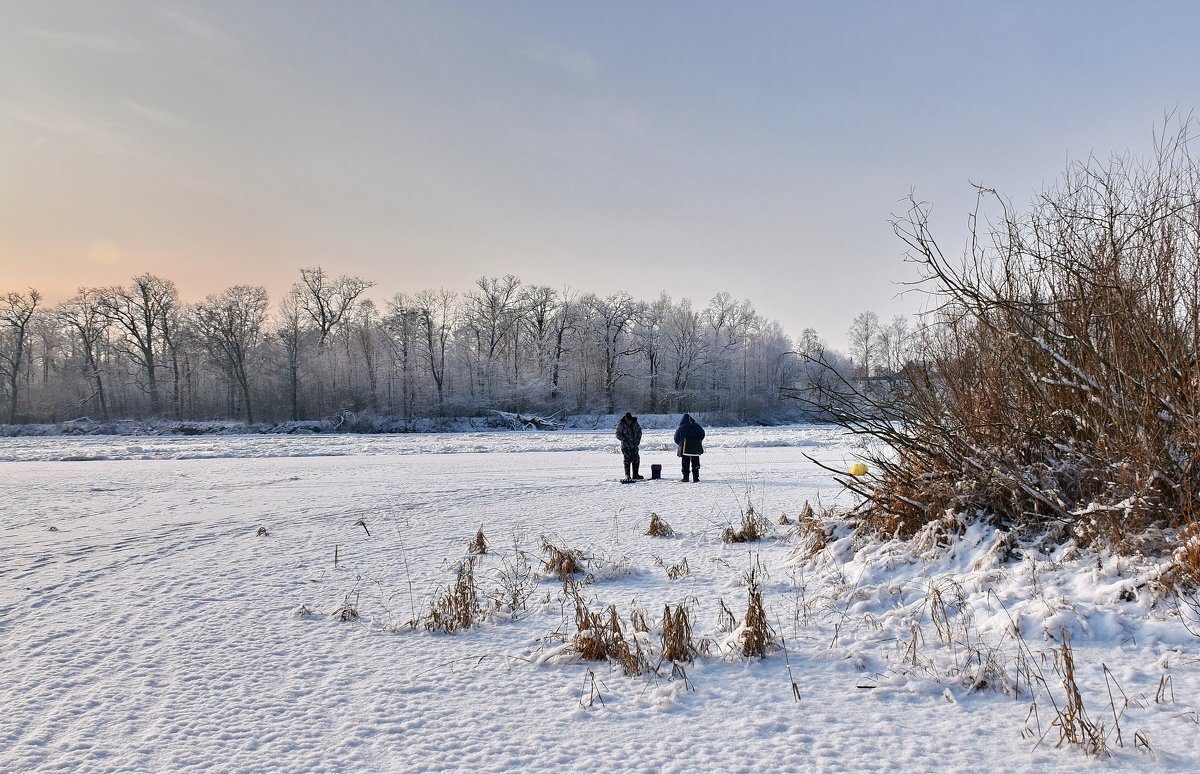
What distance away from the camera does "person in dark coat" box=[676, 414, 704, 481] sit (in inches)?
592

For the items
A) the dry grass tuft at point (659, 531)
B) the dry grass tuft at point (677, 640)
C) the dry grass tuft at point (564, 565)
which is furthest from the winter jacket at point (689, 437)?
the dry grass tuft at point (677, 640)

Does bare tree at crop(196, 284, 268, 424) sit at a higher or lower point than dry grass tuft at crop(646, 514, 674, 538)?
higher

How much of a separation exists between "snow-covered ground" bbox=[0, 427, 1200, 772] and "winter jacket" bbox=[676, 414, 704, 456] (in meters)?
6.57

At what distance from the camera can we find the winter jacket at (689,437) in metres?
15.0

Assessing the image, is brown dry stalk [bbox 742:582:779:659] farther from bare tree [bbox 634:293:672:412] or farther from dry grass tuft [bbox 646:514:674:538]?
bare tree [bbox 634:293:672:412]

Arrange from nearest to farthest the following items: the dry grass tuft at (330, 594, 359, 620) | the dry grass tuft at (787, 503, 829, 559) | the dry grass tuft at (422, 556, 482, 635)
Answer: the dry grass tuft at (422, 556, 482, 635)
the dry grass tuft at (330, 594, 359, 620)
the dry grass tuft at (787, 503, 829, 559)

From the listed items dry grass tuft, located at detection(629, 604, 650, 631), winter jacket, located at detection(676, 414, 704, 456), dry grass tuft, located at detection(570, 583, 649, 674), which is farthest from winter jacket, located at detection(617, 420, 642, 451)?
dry grass tuft, located at detection(570, 583, 649, 674)

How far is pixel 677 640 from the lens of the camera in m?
4.29

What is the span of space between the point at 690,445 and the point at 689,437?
191 millimetres

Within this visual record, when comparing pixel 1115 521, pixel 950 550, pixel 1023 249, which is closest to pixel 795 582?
pixel 950 550

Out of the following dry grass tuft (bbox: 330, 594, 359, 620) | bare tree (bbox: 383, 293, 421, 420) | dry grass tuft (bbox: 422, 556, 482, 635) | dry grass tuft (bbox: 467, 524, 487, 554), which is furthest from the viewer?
bare tree (bbox: 383, 293, 421, 420)

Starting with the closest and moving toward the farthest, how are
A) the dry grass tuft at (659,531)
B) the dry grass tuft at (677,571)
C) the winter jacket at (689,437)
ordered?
the dry grass tuft at (677,571), the dry grass tuft at (659,531), the winter jacket at (689,437)

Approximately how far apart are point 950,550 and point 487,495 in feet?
30.4

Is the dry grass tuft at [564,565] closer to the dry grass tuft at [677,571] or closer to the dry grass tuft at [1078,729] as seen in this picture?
the dry grass tuft at [677,571]
